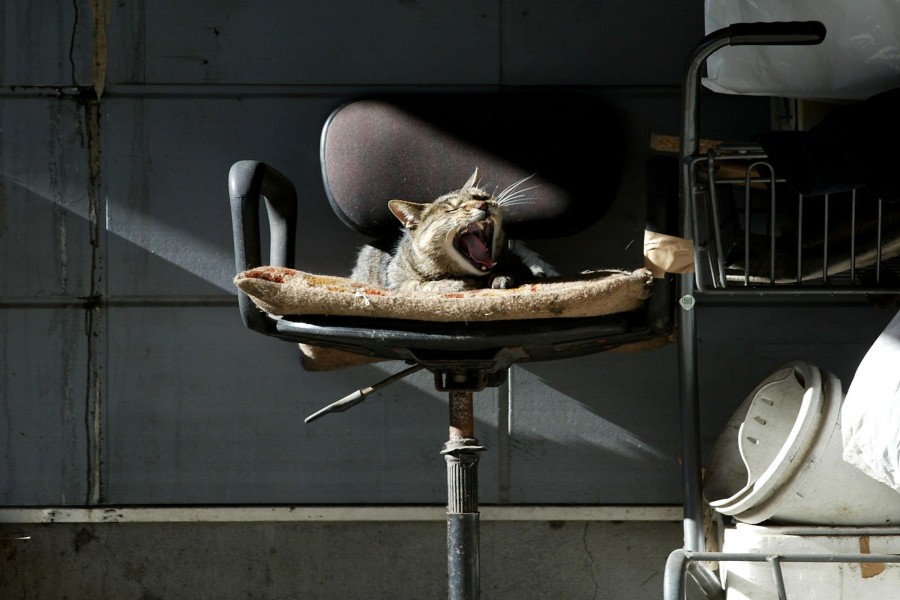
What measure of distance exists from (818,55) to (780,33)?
8.4 inches

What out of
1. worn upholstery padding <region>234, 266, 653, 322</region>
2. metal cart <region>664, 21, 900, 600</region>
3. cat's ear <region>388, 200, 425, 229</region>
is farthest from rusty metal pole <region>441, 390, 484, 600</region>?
cat's ear <region>388, 200, 425, 229</region>

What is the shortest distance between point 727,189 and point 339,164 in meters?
0.74

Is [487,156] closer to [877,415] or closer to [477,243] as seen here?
[477,243]

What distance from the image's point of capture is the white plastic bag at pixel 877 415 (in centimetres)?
129

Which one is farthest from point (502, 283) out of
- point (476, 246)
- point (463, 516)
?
point (463, 516)

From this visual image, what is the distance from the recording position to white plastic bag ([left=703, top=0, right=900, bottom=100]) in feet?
4.53

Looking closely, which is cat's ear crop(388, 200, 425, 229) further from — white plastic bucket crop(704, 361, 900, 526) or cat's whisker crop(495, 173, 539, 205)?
white plastic bucket crop(704, 361, 900, 526)

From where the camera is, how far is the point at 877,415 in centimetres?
131

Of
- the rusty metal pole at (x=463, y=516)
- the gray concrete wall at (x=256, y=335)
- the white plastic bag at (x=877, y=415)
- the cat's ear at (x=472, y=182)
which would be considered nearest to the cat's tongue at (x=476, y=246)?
the cat's ear at (x=472, y=182)

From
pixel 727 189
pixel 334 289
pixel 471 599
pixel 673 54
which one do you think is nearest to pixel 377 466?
pixel 471 599

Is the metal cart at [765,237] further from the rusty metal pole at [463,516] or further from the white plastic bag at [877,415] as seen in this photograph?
the rusty metal pole at [463,516]

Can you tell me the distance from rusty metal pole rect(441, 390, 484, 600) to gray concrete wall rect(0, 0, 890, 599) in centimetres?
60

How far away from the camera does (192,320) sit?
6.39 feet

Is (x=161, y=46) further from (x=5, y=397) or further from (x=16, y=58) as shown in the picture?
(x=5, y=397)
